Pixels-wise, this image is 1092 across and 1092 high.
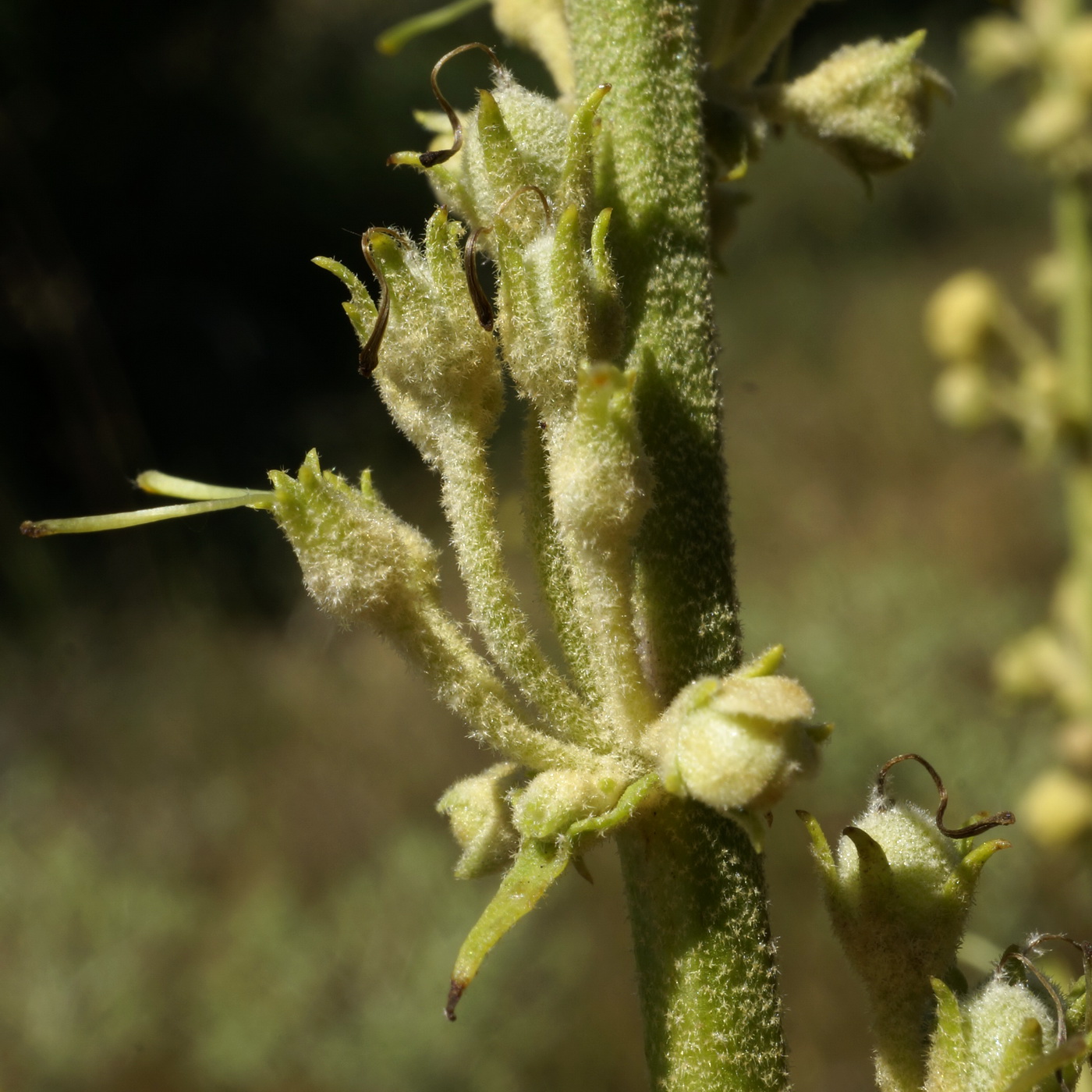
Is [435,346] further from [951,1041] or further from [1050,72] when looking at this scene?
[1050,72]

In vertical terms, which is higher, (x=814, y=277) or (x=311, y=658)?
(x=814, y=277)

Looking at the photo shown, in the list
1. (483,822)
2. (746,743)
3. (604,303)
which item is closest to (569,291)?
(604,303)

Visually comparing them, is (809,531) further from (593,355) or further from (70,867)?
(593,355)

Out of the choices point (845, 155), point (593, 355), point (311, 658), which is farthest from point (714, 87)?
point (311, 658)

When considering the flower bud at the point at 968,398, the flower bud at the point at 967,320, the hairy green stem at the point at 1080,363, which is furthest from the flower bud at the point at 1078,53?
the flower bud at the point at 968,398

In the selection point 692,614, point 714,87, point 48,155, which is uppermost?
point 48,155

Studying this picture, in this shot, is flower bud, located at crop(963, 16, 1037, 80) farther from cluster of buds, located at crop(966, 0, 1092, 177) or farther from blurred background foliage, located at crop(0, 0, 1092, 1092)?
blurred background foliage, located at crop(0, 0, 1092, 1092)
